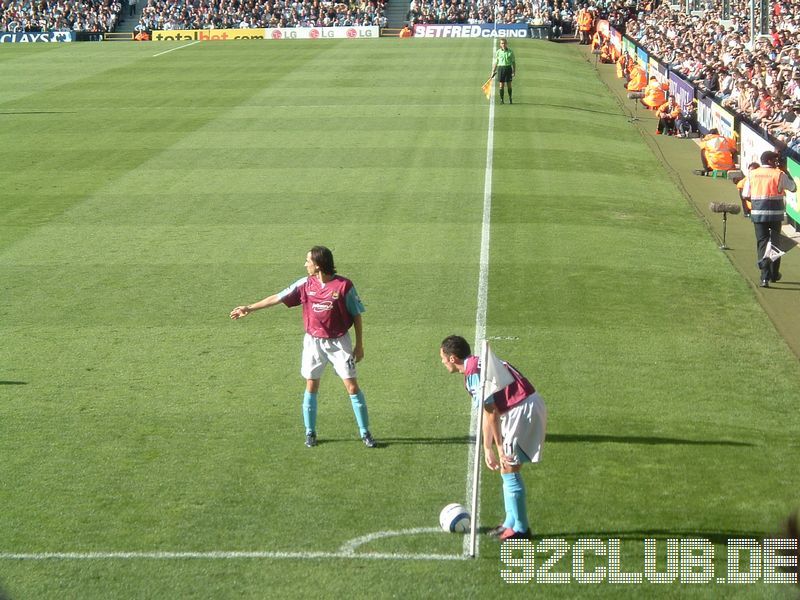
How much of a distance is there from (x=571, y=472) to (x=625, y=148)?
20427 mm

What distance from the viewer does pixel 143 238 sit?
2039 centimetres

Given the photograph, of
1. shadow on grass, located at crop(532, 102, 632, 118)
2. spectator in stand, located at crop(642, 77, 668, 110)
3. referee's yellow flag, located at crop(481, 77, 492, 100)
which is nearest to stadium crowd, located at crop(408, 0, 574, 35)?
referee's yellow flag, located at crop(481, 77, 492, 100)

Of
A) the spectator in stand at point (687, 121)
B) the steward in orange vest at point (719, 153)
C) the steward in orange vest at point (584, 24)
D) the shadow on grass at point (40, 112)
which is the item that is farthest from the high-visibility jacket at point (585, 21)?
the steward in orange vest at point (719, 153)

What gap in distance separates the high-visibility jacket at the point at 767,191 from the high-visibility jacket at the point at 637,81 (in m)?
23.7

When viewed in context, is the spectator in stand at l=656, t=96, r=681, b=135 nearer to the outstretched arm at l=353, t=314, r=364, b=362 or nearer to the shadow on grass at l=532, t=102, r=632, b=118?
the shadow on grass at l=532, t=102, r=632, b=118

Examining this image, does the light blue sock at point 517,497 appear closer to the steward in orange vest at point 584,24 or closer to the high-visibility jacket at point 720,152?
the high-visibility jacket at point 720,152

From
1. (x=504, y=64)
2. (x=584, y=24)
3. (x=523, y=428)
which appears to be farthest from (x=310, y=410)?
(x=584, y=24)

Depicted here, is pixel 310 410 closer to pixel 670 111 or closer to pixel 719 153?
pixel 719 153

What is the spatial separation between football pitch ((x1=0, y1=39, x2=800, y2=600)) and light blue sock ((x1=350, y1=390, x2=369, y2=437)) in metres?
0.24

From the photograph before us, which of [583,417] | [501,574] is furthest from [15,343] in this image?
[501,574]

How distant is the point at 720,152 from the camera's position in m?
26.0

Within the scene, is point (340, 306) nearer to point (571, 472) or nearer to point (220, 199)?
point (571, 472)

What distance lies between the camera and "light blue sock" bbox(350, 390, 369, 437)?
36.1 feet

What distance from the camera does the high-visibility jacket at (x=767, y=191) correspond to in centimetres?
1677
